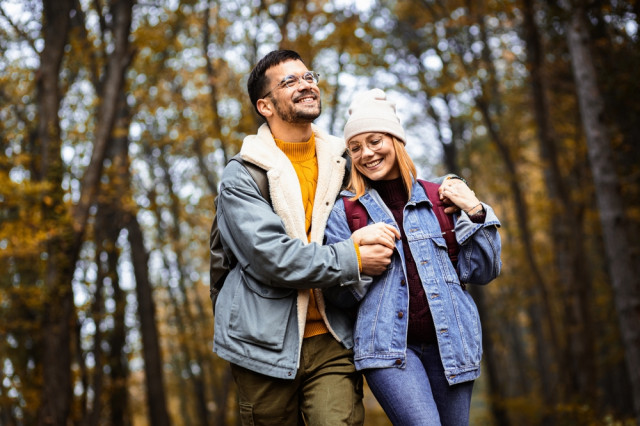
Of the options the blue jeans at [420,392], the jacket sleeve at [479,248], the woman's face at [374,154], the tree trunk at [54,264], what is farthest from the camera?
the tree trunk at [54,264]

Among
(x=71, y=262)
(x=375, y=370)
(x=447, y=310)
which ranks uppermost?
(x=71, y=262)

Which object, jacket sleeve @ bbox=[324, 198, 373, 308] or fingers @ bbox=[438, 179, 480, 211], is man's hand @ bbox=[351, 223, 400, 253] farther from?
fingers @ bbox=[438, 179, 480, 211]

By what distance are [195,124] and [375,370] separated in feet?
51.8

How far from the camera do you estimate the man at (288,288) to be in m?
3.22

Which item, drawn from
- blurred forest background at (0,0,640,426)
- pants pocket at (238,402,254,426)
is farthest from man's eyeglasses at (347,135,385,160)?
blurred forest background at (0,0,640,426)

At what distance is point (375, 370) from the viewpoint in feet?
10.6

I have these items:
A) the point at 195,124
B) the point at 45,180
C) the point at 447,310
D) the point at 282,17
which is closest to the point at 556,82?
the point at 282,17

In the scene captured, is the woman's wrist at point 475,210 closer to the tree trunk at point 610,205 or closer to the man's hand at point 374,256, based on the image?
the man's hand at point 374,256

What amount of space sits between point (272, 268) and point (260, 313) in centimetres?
26

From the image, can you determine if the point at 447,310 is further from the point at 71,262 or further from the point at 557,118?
the point at 557,118

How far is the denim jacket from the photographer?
3.23 meters

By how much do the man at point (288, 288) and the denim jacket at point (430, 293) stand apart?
0.13m

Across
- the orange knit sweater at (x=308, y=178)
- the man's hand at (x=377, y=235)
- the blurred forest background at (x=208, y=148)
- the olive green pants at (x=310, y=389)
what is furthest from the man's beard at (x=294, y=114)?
the blurred forest background at (x=208, y=148)

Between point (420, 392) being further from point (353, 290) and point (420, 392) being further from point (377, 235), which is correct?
point (377, 235)
